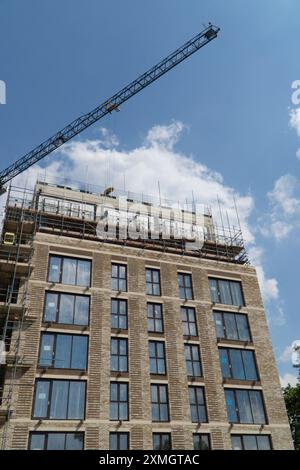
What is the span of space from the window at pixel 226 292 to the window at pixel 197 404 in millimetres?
8087

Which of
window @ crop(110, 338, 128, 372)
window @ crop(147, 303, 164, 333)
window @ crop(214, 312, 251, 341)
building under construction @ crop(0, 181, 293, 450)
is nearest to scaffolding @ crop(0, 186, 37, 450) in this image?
building under construction @ crop(0, 181, 293, 450)

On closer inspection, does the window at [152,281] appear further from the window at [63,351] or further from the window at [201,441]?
the window at [201,441]

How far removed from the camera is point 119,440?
1038 inches

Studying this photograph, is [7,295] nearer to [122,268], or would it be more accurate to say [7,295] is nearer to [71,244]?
[71,244]

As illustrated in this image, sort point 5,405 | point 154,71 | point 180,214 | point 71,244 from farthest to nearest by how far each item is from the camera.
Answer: point 154,71 < point 180,214 < point 71,244 < point 5,405

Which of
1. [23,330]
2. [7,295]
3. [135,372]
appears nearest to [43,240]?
[7,295]

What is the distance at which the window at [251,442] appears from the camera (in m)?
28.8

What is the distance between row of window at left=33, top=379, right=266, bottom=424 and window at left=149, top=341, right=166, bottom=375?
3.66 feet

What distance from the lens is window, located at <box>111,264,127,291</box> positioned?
108 ft

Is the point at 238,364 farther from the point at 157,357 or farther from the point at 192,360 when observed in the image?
the point at 157,357

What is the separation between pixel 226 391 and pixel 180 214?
2336 cm

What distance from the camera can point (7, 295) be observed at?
28688 millimetres

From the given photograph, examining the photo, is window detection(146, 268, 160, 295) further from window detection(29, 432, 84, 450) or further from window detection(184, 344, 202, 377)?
window detection(29, 432, 84, 450)

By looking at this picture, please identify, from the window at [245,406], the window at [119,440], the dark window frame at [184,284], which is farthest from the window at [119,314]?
the window at [245,406]
